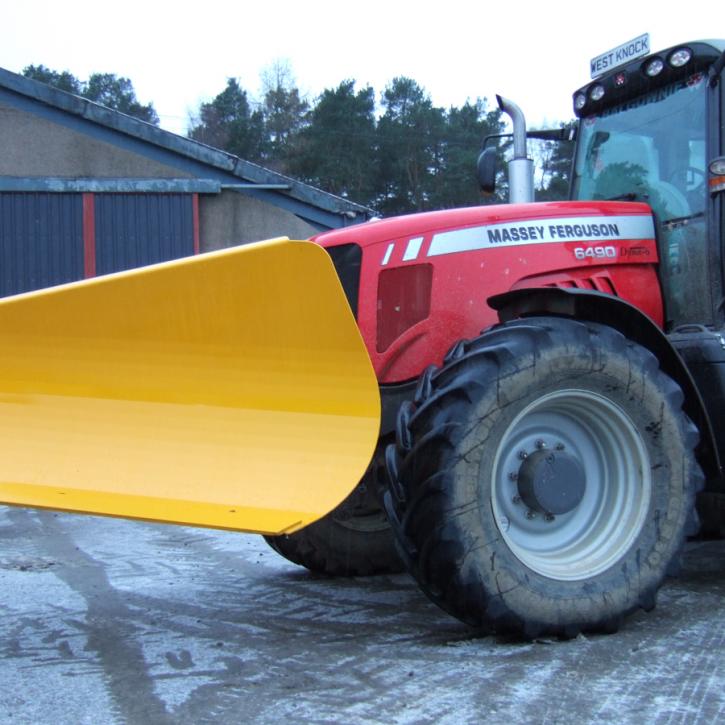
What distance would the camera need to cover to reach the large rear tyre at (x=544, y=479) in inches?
137

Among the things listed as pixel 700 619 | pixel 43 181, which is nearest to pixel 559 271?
pixel 700 619

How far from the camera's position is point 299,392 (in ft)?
11.7

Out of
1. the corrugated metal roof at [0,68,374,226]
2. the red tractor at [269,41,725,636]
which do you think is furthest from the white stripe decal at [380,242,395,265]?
the corrugated metal roof at [0,68,374,226]

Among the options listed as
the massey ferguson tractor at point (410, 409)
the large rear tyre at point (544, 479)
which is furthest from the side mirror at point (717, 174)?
the large rear tyre at point (544, 479)

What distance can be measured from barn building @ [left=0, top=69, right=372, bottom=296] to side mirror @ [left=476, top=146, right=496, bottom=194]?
26.2ft

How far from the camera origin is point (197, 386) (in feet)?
11.7

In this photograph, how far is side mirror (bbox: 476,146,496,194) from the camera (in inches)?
209

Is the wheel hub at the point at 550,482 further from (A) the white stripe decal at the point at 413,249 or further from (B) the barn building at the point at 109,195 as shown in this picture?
(B) the barn building at the point at 109,195

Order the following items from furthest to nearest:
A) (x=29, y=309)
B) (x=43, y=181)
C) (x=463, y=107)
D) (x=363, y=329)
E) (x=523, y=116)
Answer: (x=463, y=107) → (x=43, y=181) → (x=523, y=116) → (x=363, y=329) → (x=29, y=309)

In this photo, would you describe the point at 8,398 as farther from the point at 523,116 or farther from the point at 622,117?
the point at 622,117

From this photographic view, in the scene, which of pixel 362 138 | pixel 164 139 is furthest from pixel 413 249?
pixel 362 138

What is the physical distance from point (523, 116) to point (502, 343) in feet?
5.91

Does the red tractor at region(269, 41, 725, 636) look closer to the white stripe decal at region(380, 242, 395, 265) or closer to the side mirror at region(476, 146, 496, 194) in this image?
the white stripe decal at region(380, 242, 395, 265)

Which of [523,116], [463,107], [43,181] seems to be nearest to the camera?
[523,116]
